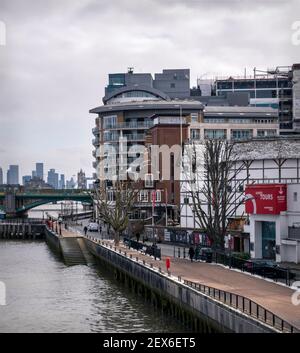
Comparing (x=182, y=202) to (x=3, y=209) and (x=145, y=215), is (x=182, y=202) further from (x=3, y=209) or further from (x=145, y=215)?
(x=3, y=209)

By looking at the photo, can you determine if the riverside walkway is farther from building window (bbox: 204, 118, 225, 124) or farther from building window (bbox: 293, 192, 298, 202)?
building window (bbox: 204, 118, 225, 124)

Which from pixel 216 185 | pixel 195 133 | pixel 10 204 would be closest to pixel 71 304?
pixel 216 185

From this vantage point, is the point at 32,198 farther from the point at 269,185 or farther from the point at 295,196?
the point at 295,196

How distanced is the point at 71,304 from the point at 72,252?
30.5 meters

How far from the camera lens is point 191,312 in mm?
38719

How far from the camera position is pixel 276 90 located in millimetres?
162125

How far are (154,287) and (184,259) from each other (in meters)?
9.67

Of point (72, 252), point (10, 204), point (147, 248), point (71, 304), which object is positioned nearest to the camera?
point (71, 304)

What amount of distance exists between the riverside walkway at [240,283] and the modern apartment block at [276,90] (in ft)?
280

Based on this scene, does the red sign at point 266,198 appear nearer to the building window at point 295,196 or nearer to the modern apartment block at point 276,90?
the building window at point 295,196

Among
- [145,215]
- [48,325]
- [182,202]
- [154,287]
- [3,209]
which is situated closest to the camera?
[48,325]

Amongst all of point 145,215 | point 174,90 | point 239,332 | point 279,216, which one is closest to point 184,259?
point 279,216

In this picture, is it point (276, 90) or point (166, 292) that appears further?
point (276, 90)

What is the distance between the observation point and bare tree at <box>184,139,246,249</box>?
57562 millimetres
